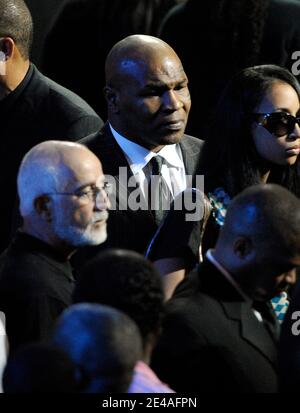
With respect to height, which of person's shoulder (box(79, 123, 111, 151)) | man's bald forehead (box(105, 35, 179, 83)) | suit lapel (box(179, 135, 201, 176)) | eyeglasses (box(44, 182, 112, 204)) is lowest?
suit lapel (box(179, 135, 201, 176))

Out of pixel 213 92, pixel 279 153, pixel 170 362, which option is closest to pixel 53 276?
pixel 170 362

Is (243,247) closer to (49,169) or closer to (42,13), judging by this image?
(49,169)

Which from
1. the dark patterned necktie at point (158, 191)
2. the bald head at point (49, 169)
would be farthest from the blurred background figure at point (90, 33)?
the bald head at point (49, 169)

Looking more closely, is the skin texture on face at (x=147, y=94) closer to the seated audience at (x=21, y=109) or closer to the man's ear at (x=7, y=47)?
the seated audience at (x=21, y=109)

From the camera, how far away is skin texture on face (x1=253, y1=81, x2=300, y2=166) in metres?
4.72

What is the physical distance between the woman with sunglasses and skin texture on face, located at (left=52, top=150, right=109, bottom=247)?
271 millimetres

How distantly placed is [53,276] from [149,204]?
91 centimetres

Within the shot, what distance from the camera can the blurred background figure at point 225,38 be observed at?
582 centimetres

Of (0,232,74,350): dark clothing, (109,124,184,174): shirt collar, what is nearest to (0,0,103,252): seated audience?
(109,124,184,174): shirt collar

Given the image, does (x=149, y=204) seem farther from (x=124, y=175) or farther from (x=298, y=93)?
(x=298, y=93)

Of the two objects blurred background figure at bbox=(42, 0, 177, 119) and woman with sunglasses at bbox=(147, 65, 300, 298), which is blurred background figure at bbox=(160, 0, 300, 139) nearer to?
blurred background figure at bbox=(42, 0, 177, 119)

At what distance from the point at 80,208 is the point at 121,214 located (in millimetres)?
518

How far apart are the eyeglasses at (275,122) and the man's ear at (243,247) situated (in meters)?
1.01

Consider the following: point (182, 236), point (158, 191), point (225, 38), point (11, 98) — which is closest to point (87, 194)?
point (182, 236)
